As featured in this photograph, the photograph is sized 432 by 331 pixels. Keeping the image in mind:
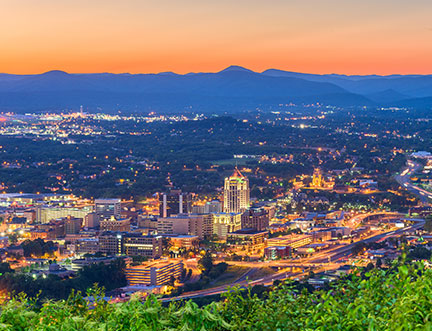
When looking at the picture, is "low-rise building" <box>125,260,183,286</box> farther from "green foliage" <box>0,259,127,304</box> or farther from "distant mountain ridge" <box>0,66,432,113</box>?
"distant mountain ridge" <box>0,66,432,113</box>

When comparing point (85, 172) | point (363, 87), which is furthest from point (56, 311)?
point (363, 87)

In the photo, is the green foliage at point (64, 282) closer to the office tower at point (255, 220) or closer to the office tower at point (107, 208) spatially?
the office tower at point (255, 220)

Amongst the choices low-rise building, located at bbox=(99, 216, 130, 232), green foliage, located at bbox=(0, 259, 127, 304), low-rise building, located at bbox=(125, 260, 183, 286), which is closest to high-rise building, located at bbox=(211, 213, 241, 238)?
low-rise building, located at bbox=(99, 216, 130, 232)

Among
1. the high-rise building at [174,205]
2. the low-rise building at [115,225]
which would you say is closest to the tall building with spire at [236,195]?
the high-rise building at [174,205]

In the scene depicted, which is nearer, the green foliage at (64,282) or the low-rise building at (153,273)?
the green foliage at (64,282)

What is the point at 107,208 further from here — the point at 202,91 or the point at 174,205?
the point at 202,91

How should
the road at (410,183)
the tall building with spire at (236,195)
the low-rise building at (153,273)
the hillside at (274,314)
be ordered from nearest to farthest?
the hillside at (274,314) < the low-rise building at (153,273) < the tall building with spire at (236,195) < the road at (410,183)

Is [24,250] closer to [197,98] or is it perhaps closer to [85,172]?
[85,172]
